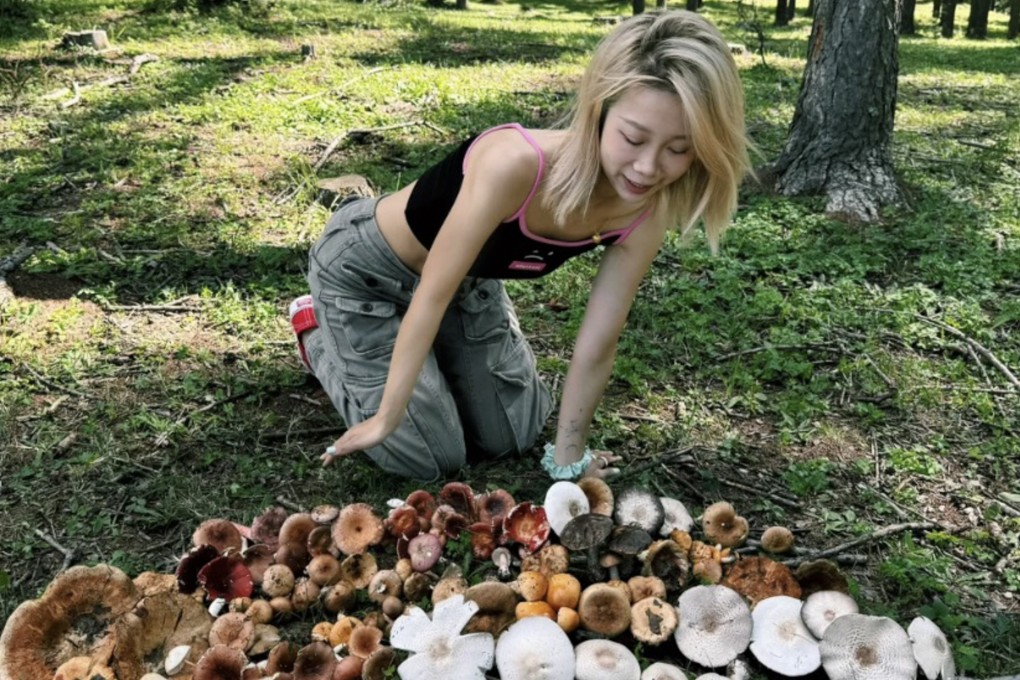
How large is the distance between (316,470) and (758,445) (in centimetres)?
186

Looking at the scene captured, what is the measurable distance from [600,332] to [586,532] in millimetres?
872

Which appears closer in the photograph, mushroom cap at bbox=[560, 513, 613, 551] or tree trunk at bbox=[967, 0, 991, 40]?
mushroom cap at bbox=[560, 513, 613, 551]

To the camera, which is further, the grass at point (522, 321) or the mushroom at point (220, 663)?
the grass at point (522, 321)

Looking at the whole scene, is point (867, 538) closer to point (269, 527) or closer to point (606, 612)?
point (606, 612)

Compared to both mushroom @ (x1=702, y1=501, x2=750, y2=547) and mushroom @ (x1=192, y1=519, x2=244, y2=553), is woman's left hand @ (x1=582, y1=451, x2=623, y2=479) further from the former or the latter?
mushroom @ (x1=192, y1=519, x2=244, y2=553)

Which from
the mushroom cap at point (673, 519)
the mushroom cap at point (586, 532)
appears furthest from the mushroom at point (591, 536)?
the mushroom cap at point (673, 519)

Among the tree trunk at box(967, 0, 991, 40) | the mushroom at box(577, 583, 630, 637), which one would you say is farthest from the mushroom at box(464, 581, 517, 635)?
the tree trunk at box(967, 0, 991, 40)

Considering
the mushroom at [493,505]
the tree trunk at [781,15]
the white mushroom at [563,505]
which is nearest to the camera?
the white mushroom at [563,505]

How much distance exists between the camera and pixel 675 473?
313 centimetres

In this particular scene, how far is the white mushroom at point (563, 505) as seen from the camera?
2453 mm

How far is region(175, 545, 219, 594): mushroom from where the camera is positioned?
233 cm

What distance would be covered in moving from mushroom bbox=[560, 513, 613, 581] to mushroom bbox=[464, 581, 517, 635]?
0.28 meters

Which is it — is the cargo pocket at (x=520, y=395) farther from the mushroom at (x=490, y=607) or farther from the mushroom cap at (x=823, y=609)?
the mushroom cap at (x=823, y=609)

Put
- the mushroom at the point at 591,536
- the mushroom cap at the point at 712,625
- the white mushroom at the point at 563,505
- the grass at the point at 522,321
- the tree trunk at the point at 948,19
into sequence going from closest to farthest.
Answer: the mushroom cap at the point at 712,625 < the mushroom at the point at 591,536 < the white mushroom at the point at 563,505 < the grass at the point at 522,321 < the tree trunk at the point at 948,19
